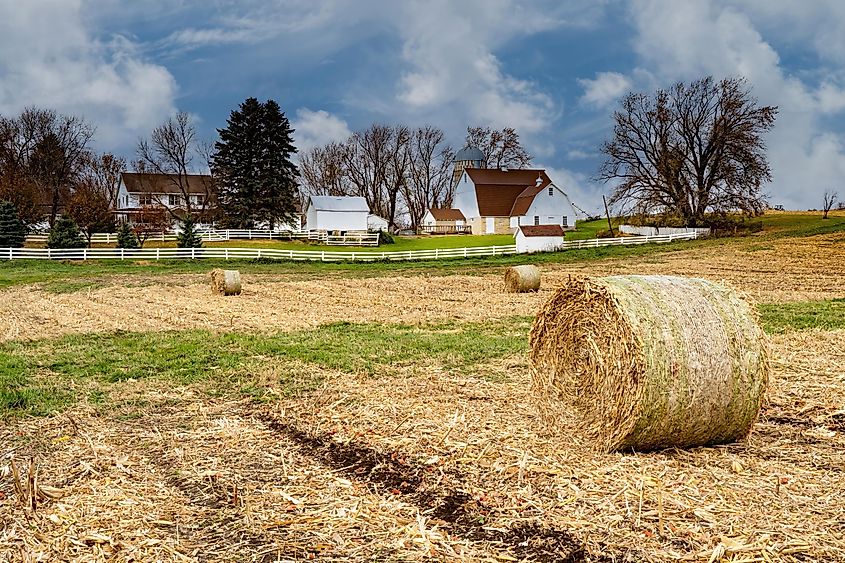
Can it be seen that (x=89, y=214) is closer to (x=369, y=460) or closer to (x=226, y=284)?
(x=226, y=284)

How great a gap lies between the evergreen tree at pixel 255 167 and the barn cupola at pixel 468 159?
25.8 meters

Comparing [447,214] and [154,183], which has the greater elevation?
[154,183]

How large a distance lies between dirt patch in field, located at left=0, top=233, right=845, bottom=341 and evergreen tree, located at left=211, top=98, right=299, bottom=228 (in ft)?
98.7

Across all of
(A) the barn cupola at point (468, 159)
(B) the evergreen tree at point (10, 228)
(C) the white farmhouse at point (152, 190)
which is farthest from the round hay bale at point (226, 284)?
(A) the barn cupola at point (468, 159)

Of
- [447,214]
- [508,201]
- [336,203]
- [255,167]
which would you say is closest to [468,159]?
[447,214]

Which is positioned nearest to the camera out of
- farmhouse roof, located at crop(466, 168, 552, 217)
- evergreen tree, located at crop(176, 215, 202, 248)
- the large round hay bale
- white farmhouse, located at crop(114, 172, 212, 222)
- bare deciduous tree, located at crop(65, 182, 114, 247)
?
the large round hay bale

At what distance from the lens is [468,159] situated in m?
84.8

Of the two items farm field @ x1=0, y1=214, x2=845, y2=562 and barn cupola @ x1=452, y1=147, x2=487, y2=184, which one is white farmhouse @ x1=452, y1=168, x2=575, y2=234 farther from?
farm field @ x1=0, y1=214, x2=845, y2=562

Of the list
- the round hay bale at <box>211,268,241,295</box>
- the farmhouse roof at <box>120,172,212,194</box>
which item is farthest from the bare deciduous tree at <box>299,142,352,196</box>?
the round hay bale at <box>211,268,241,295</box>

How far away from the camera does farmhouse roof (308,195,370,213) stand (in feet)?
227

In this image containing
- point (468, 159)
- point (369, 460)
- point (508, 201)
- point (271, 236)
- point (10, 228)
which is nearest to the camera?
point (369, 460)

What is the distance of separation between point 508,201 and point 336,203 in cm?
1710

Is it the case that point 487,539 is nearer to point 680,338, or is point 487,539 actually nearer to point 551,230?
point 680,338

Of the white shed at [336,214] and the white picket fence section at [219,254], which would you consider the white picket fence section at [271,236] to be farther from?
the white picket fence section at [219,254]
